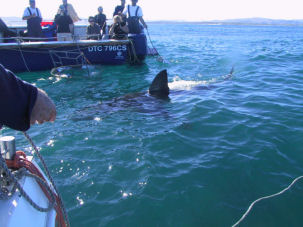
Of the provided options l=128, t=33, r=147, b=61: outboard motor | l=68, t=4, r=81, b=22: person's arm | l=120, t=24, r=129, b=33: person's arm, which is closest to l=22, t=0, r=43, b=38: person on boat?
l=68, t=4, r=81, b=22: person's arm

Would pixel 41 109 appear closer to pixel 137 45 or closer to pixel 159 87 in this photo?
pixel 159 87

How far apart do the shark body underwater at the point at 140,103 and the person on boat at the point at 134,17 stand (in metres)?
5.33

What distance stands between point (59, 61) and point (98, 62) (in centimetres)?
171

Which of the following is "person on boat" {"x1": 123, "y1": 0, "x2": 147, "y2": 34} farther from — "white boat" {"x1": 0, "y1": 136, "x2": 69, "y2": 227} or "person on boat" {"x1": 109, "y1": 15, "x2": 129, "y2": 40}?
"white boat" {"x1": 0, "y1": 136, "x2": 69, "y2": 227}

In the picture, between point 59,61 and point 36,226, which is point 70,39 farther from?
point 36,226

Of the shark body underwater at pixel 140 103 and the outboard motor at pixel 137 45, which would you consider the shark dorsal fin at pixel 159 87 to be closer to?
the shark body underwater at pixel 140 103

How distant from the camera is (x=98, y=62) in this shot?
1225 centimetres

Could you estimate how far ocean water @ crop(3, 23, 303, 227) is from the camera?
333 cm

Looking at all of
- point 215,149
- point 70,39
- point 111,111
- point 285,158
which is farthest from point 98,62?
point 285,158

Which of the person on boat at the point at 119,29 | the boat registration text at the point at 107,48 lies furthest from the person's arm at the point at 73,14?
the boat registration text at the point at 107,48

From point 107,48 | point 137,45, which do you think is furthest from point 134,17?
point 107,48

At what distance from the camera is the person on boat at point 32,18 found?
11008 mm

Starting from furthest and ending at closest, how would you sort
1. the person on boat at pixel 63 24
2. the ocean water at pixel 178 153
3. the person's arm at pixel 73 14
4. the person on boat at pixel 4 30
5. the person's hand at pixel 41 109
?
the person's arm at pixel 73 14
the person on boat at pixel 63 24
the person on boat at pixel 4 30
the ocean water at pixel 178 153
the person's hand at pixel 41 109

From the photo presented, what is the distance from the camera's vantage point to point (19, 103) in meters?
1.62
